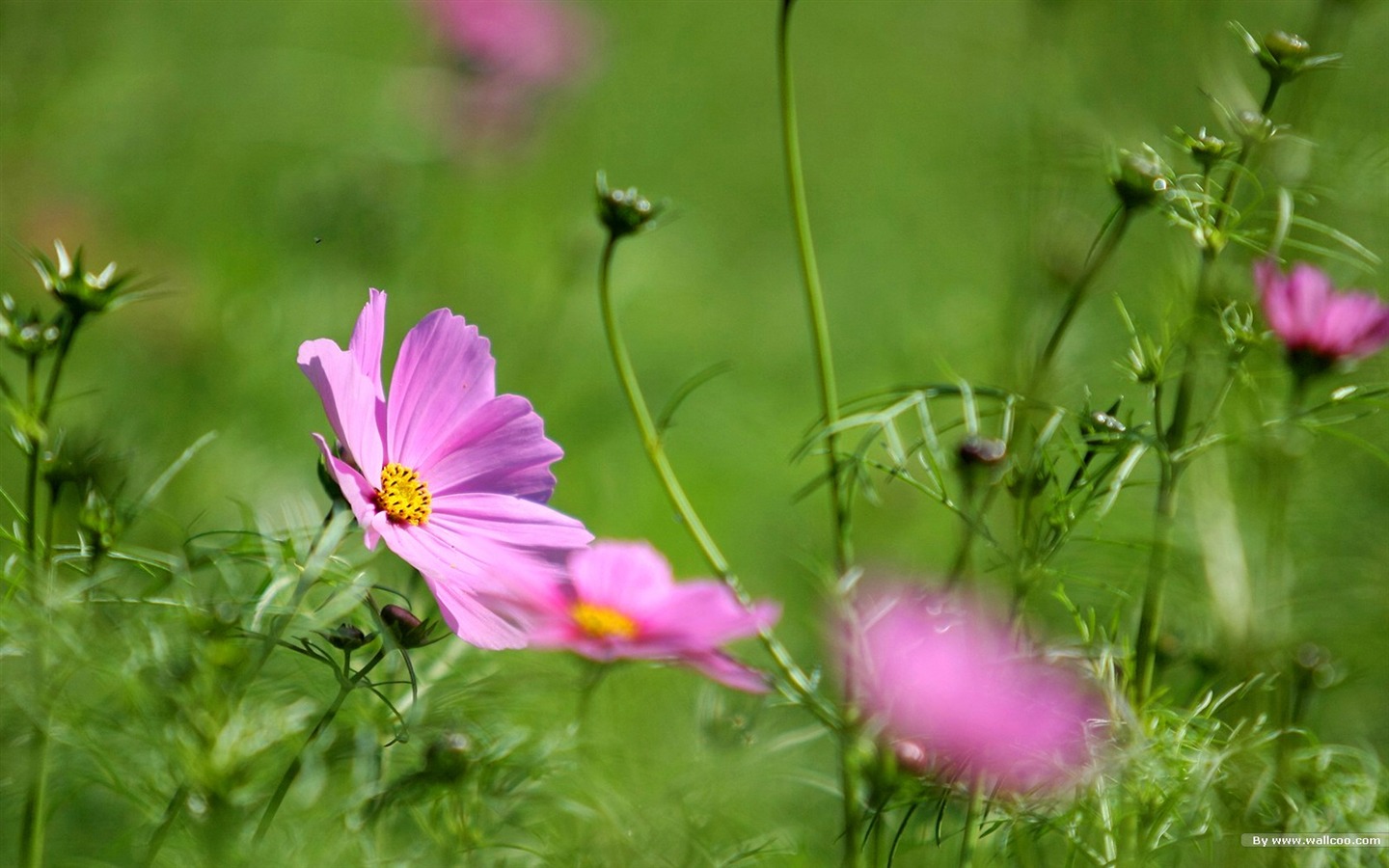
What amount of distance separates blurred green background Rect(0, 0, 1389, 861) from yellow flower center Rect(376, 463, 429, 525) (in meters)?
0.09

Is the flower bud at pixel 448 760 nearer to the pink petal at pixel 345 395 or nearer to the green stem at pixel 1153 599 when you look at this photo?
the pink petal at pixel 345 395

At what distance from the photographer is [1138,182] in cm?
55

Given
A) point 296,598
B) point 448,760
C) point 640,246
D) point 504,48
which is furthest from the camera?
point 640,246

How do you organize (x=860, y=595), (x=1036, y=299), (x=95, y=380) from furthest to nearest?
1. (x=95, y=380)
2. (x=1036, y=299)
3. (x=860, y=595)

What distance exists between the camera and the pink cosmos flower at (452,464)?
0.48 metres

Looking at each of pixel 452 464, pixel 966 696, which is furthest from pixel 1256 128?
pixel 452 464

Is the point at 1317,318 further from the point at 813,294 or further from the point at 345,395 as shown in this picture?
the point at 345,395

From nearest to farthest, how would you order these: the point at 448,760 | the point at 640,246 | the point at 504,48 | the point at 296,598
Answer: the point at 296,598 < the point at 448,760 < the point at 504,48 < the point at 640,246

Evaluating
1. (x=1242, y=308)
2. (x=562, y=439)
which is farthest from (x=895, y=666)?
(x=562, y=439)

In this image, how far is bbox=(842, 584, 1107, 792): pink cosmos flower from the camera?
1.60 ft

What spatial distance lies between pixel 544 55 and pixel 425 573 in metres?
1.58

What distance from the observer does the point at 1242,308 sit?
28.6 inches

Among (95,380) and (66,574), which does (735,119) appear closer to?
(95,380)

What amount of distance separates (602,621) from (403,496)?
0.10 meters
